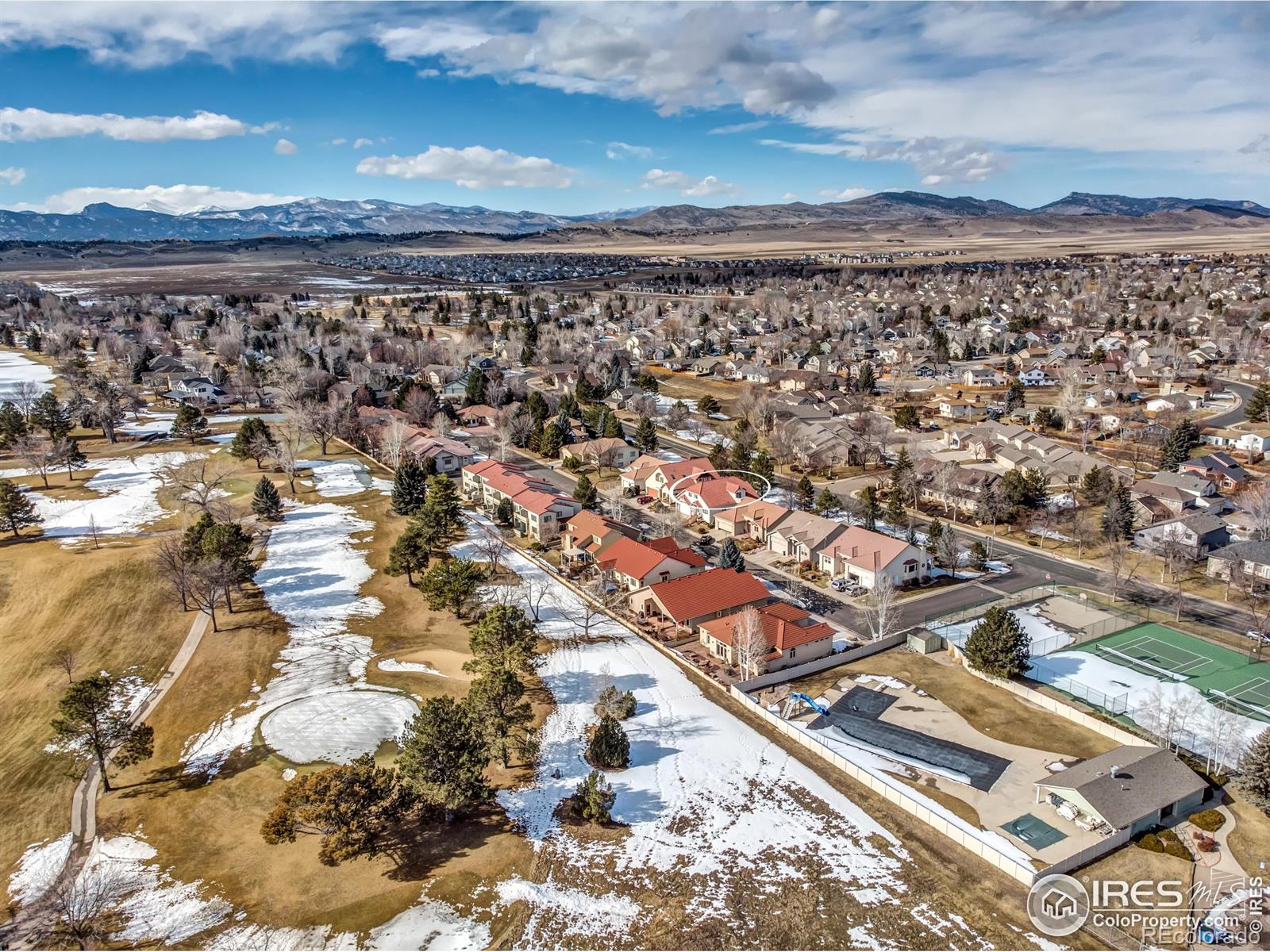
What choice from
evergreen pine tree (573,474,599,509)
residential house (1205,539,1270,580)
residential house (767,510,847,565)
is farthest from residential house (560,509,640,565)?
residential house (1205,539,1270,580)

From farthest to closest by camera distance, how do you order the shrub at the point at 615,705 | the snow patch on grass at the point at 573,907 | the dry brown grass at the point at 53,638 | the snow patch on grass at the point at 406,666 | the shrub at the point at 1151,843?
the snow patch on grass at the point at 406,666
the shrub at the point at 615,705
the dry brown grass at the point at 53,638
the shrub at the point at 1151,843
the snow patch on grass at the point at 573,907

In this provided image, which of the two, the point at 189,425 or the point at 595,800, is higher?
the point at 189,425

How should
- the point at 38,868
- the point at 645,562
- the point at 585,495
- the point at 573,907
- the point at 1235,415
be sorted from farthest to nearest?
the point at 1235,415
the point at 585,495
the point at 645,562
the point at 38,868
the point at 573,907

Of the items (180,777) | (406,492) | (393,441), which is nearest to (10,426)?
(393,441)

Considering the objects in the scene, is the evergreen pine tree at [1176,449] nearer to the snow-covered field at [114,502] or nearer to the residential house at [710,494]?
the residential house at [710,494]

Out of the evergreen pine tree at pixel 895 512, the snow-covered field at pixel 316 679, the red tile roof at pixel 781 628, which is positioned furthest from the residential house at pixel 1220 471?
the snow-covered field at pixel 316 679

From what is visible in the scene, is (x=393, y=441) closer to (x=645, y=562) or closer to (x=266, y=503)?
(x=266, y=503)

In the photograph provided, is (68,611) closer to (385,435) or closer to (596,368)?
(385,435)
